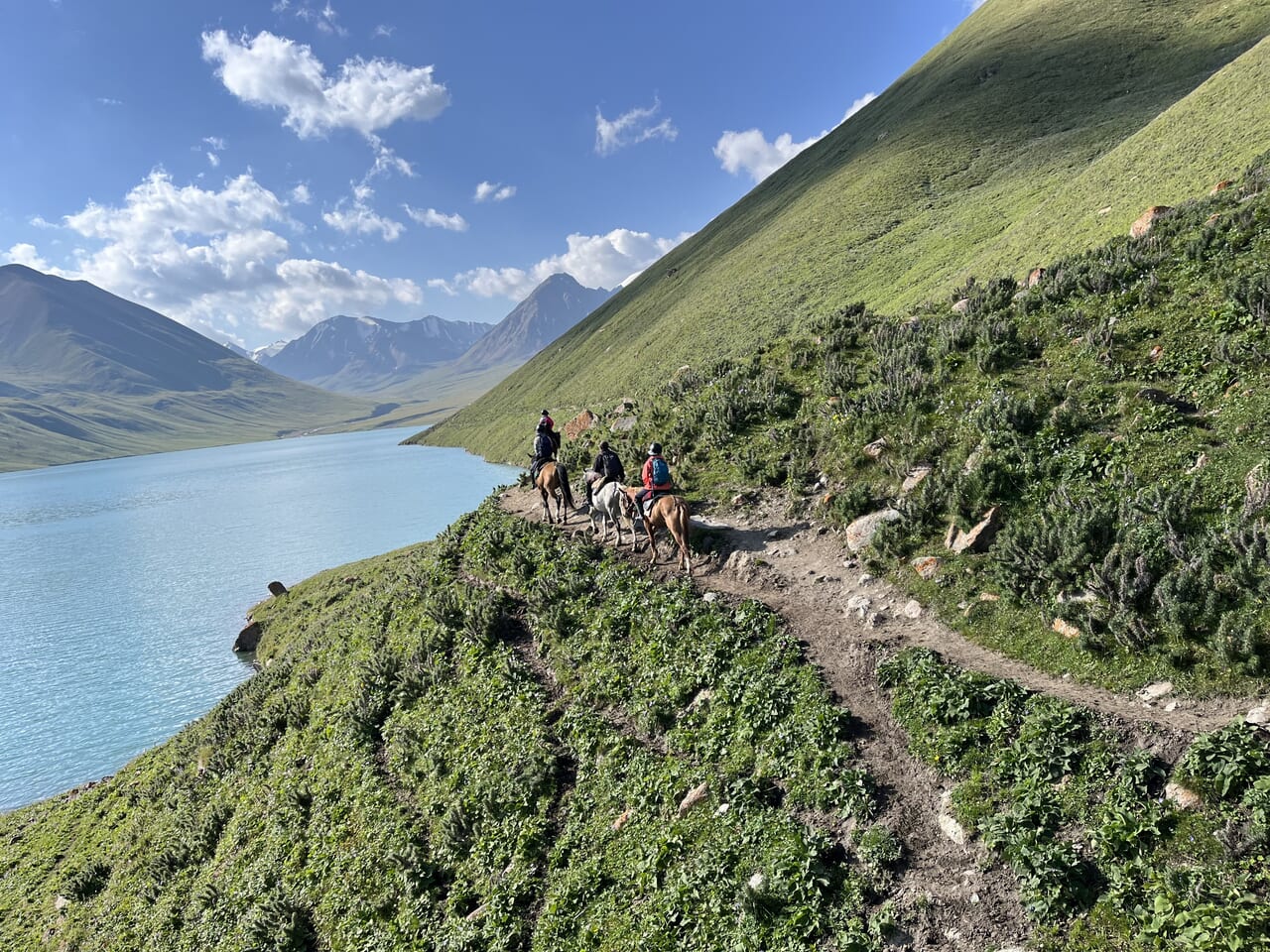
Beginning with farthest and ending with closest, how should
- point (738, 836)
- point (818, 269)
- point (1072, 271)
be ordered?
point (818, 269)
point (1072, 271)
point (738, 836)

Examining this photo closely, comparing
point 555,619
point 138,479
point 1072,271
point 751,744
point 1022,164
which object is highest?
point 138,479

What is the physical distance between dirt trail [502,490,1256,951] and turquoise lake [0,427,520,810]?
113 feet

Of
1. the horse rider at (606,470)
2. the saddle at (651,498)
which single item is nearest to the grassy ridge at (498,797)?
the saddle at (651,498)

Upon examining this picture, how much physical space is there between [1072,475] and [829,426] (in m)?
7.42

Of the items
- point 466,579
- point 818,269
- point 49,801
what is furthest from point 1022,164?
point 49,801

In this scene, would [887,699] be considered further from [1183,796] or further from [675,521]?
[675,521]

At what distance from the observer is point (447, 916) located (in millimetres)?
10883

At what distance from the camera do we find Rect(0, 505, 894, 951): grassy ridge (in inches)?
351

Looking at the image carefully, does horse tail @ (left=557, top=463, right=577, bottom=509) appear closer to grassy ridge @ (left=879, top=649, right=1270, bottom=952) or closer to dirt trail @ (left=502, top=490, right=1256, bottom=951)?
dirt trail @ (left=502, top=490, right=1256, bottom=951)

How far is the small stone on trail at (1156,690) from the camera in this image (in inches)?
325

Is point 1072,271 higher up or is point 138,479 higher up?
point 138,479

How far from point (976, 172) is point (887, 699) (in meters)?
88.1

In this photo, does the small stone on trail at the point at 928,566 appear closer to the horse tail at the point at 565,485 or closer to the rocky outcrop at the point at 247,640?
the horse tail at the point at 565,485

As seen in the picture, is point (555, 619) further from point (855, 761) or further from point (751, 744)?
point (855, 761)
